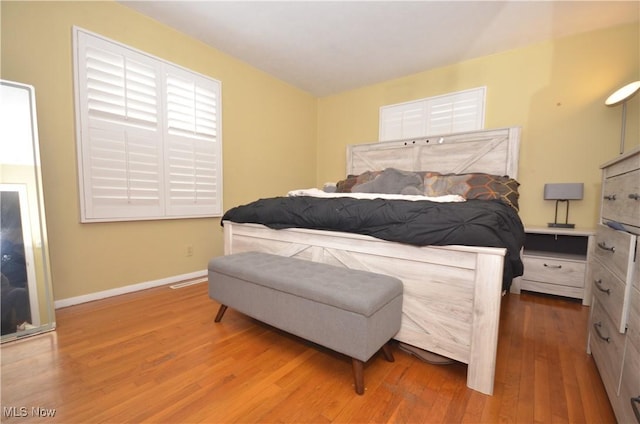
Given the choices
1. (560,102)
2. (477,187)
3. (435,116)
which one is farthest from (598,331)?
(435,116)

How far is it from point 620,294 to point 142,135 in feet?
10.6

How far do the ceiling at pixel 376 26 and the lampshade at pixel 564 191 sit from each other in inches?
56.6

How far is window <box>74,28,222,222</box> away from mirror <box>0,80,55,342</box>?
402mm

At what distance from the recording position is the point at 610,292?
1194 millimetres

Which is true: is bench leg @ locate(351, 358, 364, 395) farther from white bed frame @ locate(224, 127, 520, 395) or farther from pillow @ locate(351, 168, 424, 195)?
pillow @ locate(351, 168, 424, 195)

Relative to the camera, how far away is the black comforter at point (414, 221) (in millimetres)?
1243

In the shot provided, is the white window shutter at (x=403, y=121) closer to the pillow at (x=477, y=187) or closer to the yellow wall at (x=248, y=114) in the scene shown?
the yellow wall at (x=248, y=114)

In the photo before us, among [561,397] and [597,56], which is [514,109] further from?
[561,397]

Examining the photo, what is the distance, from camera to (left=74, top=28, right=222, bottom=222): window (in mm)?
2133

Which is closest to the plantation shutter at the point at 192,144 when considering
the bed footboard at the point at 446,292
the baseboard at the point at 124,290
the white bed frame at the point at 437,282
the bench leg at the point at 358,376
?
the baseboard at the point at 124,290

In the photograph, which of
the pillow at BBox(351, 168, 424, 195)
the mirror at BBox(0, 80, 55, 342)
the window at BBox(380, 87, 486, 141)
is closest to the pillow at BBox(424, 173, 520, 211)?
the pillow at BBox(351, 168, 424, 195)

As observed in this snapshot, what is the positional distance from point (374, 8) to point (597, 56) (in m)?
2.14

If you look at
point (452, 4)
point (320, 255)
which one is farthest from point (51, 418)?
point (452, 4)

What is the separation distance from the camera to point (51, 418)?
3.45 ft
